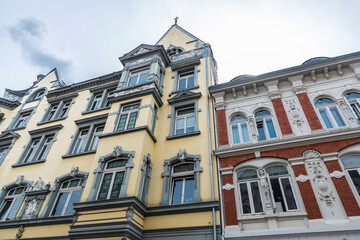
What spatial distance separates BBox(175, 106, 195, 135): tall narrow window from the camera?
42.7 feet

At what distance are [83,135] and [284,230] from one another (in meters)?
13.1

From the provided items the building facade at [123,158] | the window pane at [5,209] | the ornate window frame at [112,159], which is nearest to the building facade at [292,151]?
the building facade at [123,158]

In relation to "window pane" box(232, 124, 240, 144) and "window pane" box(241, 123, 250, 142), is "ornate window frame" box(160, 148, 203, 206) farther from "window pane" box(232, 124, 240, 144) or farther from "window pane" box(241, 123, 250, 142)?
"window pane" box(241, 123, 250, 142)

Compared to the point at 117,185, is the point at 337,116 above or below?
above

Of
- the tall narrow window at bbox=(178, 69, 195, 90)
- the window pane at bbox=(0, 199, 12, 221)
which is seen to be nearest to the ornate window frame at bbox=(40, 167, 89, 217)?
the window pane at bbox=(0, 199, 12, 221)

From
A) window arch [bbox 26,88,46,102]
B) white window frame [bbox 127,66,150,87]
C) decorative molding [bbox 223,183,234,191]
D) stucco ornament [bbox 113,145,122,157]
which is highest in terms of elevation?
window arch [bbox 26,88,46,102]

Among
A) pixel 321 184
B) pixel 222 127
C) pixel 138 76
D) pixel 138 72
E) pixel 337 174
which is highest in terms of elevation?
pixel 138 72

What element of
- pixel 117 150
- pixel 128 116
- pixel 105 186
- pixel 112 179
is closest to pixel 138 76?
pixel 128 116

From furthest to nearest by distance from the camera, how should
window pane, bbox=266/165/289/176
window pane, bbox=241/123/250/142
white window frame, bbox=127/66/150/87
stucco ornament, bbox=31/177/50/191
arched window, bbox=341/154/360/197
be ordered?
white window frame, bbox=127/66/150/87
stucco ornament, bbox=31/177/50/191
window pane, bbox=241/123/250/142
window pane, bbox=266/165/289/176
arched window, bbox=341/154/360/197

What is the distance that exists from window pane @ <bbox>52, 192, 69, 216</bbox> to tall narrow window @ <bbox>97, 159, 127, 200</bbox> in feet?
10.8

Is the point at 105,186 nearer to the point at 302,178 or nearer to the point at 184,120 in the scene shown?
the point at 184,120

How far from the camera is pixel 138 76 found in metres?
16.0

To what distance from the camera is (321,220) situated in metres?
8.08

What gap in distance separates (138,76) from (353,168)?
1316cm
